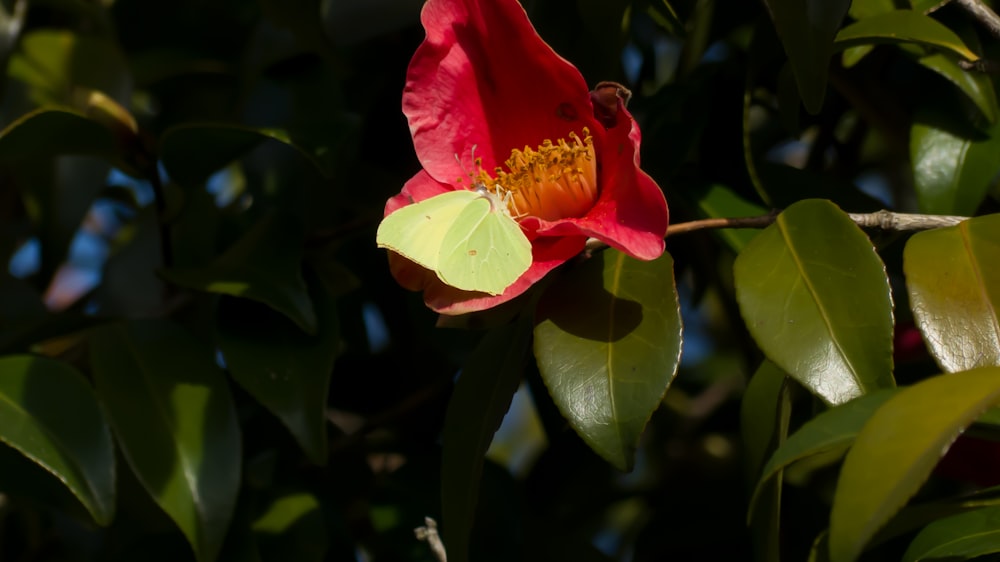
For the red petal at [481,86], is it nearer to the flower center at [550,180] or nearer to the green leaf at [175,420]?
the flower center at [550,180]

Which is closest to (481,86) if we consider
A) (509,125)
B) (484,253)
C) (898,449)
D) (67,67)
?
(509,125)

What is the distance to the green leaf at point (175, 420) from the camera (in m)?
0.81

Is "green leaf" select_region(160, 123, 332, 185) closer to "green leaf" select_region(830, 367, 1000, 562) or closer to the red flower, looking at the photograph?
the red flower

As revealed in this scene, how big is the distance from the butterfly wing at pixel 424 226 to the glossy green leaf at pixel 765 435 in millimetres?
224

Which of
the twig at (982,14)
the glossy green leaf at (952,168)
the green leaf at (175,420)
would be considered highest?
the twig at (982,14)

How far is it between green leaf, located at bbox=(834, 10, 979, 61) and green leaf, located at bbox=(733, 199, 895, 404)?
15 cm

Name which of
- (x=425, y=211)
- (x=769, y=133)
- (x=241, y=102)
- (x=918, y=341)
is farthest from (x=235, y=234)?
(x=918, y=341)

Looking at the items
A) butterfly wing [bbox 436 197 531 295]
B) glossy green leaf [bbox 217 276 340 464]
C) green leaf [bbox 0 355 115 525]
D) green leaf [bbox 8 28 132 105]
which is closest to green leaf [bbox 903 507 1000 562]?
butterfly wing [bbox 436 197 531 295]

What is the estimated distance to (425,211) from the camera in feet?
2.53

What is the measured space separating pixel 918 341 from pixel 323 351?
547 millimetres

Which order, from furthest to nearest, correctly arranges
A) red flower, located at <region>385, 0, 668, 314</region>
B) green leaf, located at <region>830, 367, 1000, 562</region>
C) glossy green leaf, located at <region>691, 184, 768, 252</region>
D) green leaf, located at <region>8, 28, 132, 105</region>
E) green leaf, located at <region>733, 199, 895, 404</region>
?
1. green leaf, located at <region>8, 28, 132, 105</region>
2. glossy green leaf, located at <region>691, 184, 768, 252</region>
3. red flower, located at <region>385, 0, 668, 314</region>
4. green leaf, located at <region>733, 199, 895, 404</region>
5. green leaf, located at <region>830, 367, 1000, 562</region>

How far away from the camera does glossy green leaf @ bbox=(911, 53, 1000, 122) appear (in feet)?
2.73

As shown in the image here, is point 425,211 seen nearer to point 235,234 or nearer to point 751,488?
point 751,488

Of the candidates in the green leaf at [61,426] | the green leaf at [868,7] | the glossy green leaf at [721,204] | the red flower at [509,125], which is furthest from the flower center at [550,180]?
the green leaf at [61,426]
